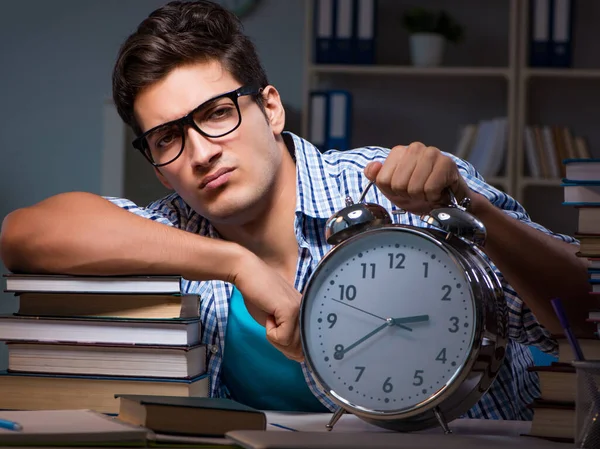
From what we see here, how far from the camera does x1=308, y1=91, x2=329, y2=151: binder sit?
3758 millimetres

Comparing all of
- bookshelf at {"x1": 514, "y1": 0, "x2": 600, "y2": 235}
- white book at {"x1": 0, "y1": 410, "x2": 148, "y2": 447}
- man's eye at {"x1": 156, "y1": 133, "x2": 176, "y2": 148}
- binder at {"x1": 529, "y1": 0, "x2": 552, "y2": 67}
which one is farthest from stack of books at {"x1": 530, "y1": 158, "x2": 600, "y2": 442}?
bookshelf at {"x1": 514, "y1": 0, "x2": 600, "y2": 235}

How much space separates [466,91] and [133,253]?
2.98m

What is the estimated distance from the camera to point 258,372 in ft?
5.12

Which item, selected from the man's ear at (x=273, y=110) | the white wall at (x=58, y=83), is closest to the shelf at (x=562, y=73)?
the white wall at (x=58, y=83)

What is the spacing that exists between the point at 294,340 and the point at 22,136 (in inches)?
131

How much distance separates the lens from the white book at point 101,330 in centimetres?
111

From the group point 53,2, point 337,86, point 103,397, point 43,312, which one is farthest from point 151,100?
point 53,2

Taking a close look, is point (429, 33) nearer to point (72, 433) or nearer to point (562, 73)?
point (562, 73)

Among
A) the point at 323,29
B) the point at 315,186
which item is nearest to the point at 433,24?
the point at 323,29

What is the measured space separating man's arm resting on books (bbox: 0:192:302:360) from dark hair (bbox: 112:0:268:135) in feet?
0.92

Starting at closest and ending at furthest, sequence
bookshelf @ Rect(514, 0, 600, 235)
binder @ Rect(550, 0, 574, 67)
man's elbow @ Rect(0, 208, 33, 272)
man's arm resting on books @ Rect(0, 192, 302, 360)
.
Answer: man's arm resting on books @ Rect(0, 192, 302, 360), man's elbow @ Rect(0, 208, 33, 272), binder @ Rect(550, 0, 574, 67), bookshelf @ Rect(514, 0, 600, 235)

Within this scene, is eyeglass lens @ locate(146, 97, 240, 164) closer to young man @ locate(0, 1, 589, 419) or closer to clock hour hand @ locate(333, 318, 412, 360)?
young man @ locate(0, 1, 589, 419)

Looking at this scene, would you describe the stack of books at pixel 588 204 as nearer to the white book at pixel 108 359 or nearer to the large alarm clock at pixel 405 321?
the large alarm clock at pixel 405 321

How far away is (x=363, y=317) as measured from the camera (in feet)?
3.27
